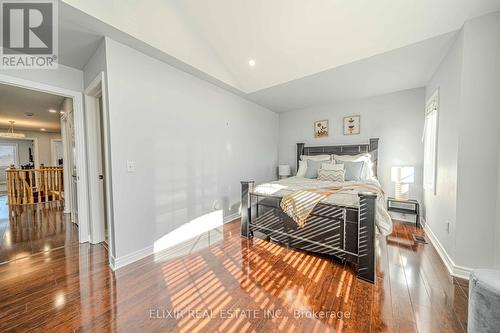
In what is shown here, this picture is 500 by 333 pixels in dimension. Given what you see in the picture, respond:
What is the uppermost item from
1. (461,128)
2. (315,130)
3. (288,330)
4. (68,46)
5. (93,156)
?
(68,46)

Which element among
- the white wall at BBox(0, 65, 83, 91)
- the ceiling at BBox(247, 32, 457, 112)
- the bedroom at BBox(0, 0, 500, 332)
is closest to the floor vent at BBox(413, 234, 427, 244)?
the bedroom at BBox(0, 0, 500, 332)

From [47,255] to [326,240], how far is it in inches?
137

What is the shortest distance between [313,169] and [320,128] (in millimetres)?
1178

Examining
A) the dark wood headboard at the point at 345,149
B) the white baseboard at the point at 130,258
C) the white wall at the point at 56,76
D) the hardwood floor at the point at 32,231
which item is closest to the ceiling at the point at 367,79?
the dark wood headboard at the point at 345,149

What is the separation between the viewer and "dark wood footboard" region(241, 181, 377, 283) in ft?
6.14

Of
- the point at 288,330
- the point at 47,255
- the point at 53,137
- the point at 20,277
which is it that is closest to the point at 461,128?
the point at 288,330

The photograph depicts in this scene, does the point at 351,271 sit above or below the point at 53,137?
below

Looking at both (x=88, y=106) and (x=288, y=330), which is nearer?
(x=288, y=330)

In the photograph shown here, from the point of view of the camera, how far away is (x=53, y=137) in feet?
25.9

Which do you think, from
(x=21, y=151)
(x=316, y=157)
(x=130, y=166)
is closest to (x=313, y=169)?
(x=316, y=157)

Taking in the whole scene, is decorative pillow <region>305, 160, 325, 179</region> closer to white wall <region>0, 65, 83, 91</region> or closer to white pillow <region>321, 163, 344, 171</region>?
white pillow <region>321, 163, 344, 171</region>

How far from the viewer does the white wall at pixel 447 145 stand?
2.02 m

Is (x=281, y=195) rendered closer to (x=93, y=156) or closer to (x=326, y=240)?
(x=326, y=240)

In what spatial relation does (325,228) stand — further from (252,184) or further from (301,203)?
(252,184)
